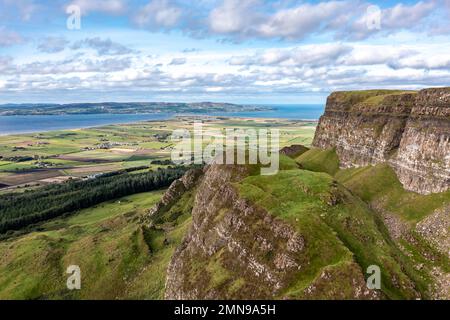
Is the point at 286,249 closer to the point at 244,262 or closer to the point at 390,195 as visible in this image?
the point at 244,262

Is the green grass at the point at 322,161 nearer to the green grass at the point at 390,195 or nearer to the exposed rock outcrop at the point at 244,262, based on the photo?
the green grass at the point at 390,195

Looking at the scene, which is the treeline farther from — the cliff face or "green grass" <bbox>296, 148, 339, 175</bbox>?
the cliff face

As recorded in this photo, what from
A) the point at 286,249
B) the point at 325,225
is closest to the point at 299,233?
the point at 286,249

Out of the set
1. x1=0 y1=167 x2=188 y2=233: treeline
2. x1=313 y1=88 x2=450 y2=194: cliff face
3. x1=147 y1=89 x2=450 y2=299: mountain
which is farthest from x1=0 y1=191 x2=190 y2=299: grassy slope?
x1=313 y1=88 x2=450 y2=194: cliff face

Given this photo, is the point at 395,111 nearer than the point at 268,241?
No
